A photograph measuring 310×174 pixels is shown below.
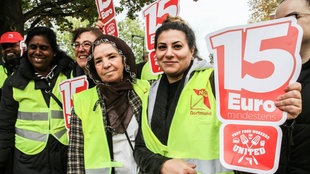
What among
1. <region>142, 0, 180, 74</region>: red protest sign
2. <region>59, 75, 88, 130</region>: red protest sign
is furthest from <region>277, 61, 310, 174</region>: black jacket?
<region>142, 0, 180, 74</region>: red protest sign

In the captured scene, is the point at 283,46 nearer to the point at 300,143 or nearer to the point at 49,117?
the point at 300,143

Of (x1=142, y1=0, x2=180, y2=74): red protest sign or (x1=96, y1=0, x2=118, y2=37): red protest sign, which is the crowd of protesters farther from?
(x1=96, y1=0, x2=118, y2=37): red protest sign

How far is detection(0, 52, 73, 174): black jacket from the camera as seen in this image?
306 cm

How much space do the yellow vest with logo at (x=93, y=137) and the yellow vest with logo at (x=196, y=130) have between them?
46 centimetres

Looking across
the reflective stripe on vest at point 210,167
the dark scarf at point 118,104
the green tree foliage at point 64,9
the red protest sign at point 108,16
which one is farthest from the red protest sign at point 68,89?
the green tree foliage at point 64,9

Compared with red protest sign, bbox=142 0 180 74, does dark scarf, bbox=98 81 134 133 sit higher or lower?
lower

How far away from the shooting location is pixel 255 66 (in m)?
1.63

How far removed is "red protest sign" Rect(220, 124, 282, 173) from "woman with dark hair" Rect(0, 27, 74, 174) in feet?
6.01

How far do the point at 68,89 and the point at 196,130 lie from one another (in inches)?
58.2

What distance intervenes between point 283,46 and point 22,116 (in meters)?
2.34

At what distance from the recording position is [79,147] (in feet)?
8.20

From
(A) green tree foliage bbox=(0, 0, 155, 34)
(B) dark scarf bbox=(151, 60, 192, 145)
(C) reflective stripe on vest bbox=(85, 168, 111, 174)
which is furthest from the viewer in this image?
(A) green tree foliage bbox=(0, 0, 155, 34)

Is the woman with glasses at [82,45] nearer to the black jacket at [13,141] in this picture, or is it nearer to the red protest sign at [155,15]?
the black jacket at [13,141]

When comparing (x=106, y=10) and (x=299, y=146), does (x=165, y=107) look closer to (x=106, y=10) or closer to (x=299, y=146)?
(x=299, y=146)
